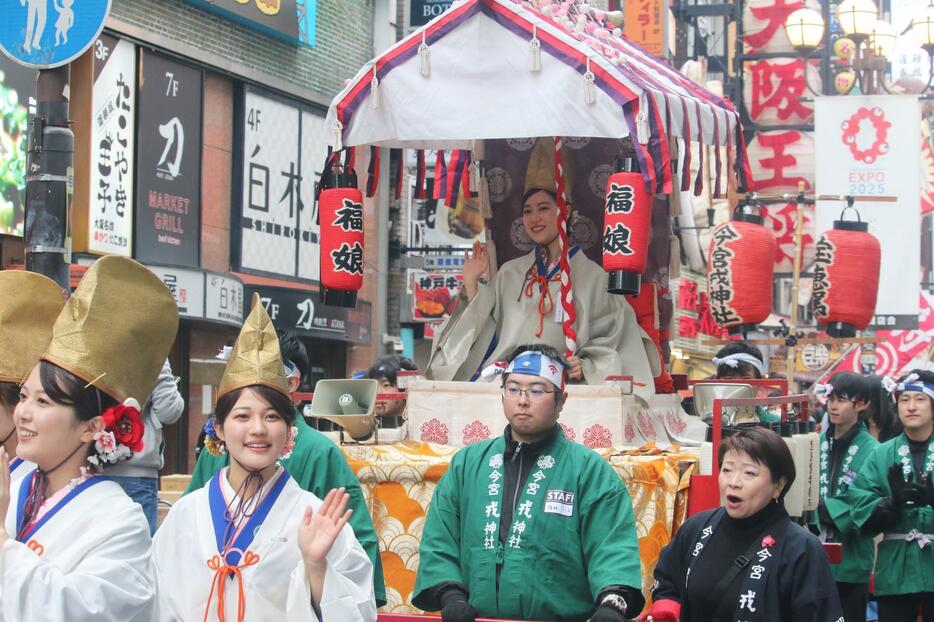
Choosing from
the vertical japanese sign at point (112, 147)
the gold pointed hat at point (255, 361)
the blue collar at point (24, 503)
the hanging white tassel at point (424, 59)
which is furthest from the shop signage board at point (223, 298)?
the blue collar at point (24, 503)

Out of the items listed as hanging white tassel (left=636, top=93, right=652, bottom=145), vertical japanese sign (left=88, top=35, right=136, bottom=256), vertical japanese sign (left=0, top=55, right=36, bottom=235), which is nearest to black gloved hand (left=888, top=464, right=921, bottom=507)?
hanging white tassel (left=636, top=93, right=652, bottom=145)

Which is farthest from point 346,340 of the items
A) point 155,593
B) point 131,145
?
point 155,593

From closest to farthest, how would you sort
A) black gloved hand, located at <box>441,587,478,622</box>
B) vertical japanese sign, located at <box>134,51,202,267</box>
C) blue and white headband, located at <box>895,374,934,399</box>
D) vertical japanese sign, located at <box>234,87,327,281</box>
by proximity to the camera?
black gloved hand, located at <box>441,587,478,622</box> < blue and white headband, located at <box>895,374,934,399</box> < vertical japanese sign, located at <box>134,51,202,267</box> < vertical japanese sign, located at <box>234,87,327,281</box>

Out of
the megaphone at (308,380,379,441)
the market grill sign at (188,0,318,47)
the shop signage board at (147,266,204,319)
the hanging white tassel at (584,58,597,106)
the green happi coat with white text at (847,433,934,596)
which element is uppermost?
the market grill sign at (188,0,318,47)

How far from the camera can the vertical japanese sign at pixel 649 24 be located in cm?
2209

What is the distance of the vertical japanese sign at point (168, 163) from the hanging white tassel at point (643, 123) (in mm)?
9510

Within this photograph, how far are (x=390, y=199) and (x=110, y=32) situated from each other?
7043 millimetres

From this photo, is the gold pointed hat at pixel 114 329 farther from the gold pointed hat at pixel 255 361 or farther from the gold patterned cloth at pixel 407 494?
the gold patterned cloth at pixel 407 494

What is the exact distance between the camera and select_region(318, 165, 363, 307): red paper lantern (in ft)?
28.3

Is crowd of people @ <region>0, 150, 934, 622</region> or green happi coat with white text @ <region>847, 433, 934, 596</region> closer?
crowd of people @ <region>0, 150, 934, 622</region>

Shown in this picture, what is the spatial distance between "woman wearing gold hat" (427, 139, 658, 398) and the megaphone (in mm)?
1121

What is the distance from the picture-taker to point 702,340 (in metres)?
27.4

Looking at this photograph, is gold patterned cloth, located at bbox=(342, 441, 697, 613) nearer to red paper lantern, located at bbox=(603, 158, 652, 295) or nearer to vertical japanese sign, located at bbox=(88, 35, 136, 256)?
red paper lantern, located at bbox=(603, 158, 652, 295)

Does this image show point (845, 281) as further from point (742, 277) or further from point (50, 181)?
point (50, 181)
